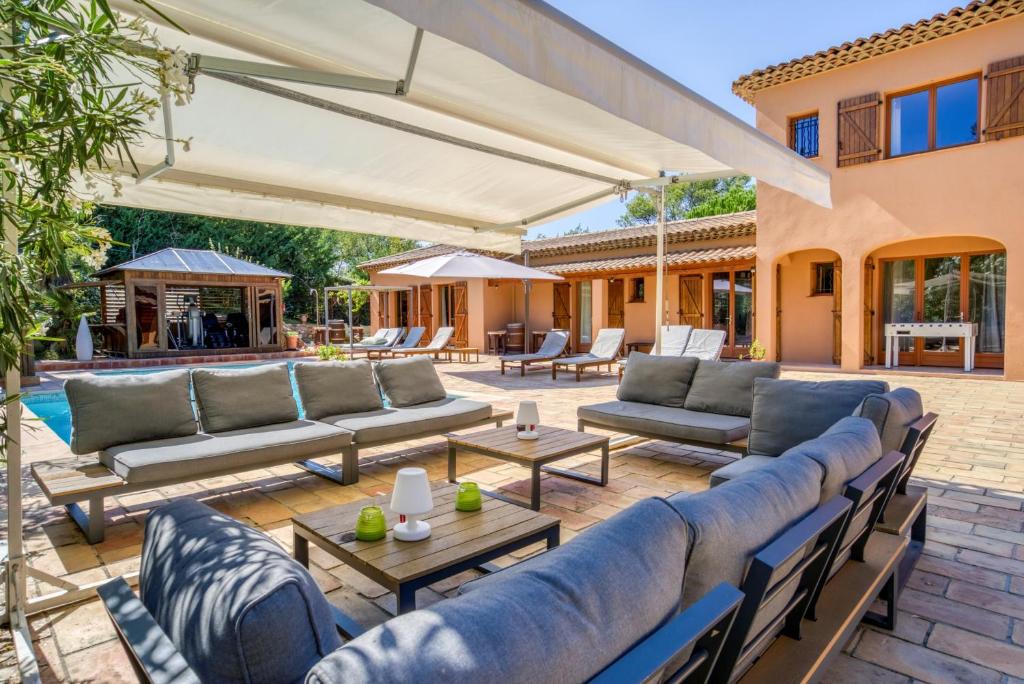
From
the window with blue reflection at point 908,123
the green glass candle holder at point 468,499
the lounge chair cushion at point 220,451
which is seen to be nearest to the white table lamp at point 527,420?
the lounge chair cushion at point 220,451

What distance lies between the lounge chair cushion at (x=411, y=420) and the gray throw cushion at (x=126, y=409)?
3.31 ft

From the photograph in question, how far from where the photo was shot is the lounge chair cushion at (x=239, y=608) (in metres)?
0.95

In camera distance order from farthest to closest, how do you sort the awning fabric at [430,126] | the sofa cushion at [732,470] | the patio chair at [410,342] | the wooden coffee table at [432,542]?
1. the patio chair at [410,342]
2. the sofa cushion at [732,470]
3. the awning fabric at [430,126]
4. the wooden coffee table at [432,542]

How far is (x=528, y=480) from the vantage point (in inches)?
168

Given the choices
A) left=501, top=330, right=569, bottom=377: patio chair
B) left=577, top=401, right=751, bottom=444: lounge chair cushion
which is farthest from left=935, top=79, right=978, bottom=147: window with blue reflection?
left=577, top=401, right=751, bottom=444: lounge chair cushion

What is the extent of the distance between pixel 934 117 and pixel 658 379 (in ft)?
29.1

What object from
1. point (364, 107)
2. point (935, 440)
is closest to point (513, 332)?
point (935, 440)

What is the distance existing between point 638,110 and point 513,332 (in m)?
13.7

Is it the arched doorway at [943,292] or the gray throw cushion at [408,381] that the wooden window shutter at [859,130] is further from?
the gray throw cushion at [408,381]

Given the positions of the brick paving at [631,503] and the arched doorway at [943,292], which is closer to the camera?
the brick paving at [631,503]

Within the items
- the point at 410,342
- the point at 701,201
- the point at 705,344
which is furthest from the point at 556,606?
the point at 701,201

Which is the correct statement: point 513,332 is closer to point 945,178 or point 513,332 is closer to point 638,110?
point 945,178

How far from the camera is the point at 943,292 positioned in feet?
35.1

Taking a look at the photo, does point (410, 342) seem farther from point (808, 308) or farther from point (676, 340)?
point (808, 308)
